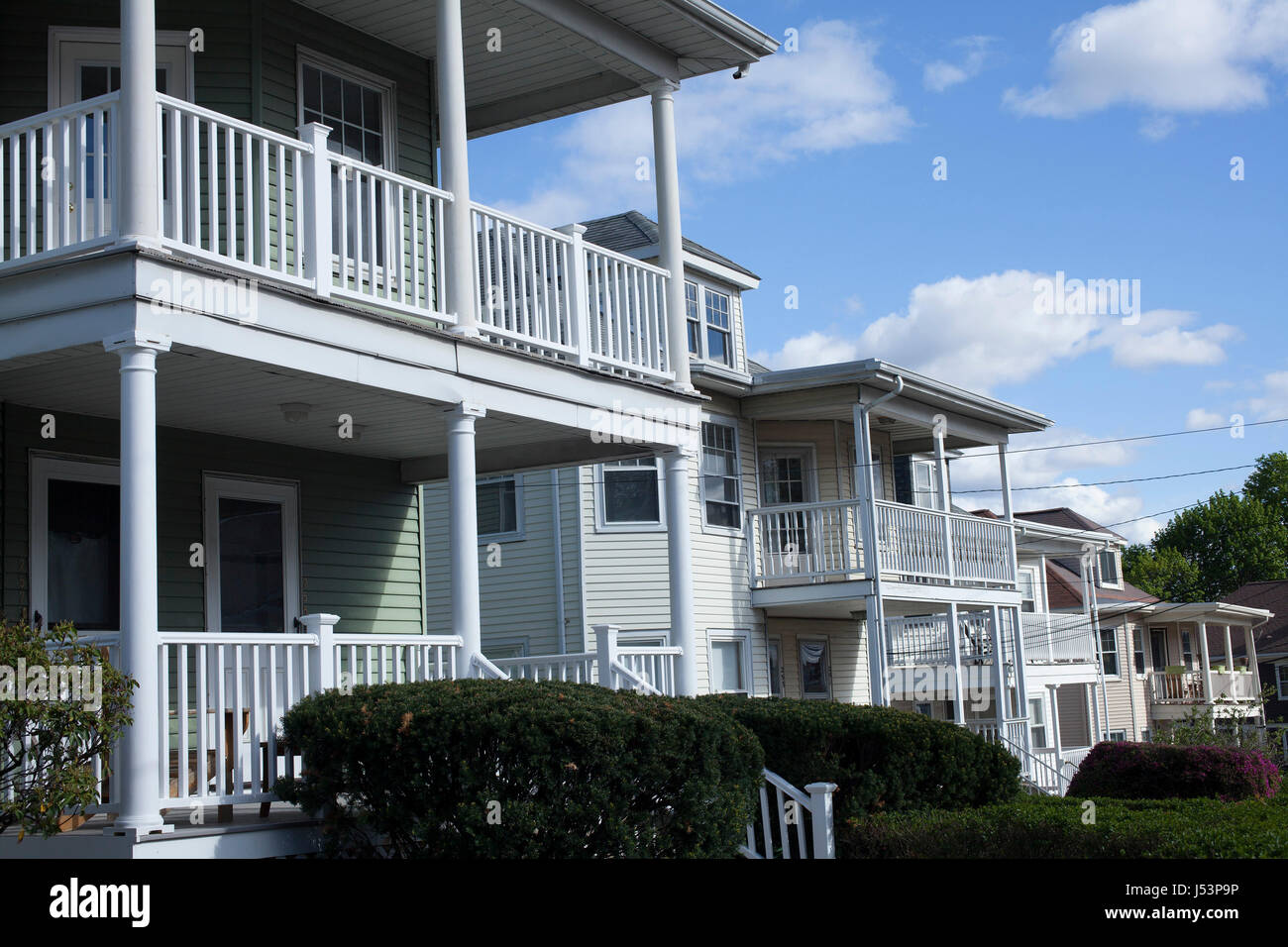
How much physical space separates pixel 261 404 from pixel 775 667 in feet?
41.8

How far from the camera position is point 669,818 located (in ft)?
28.9

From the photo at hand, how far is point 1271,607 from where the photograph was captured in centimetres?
5509

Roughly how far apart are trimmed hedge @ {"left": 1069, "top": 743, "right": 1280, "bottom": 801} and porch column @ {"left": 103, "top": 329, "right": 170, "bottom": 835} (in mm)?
11002

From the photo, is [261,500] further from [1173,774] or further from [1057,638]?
[1057,638]

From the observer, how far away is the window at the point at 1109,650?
39406 mm

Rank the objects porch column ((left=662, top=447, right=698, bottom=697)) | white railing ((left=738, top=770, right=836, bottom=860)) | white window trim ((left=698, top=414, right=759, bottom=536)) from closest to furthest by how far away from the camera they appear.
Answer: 1. white railing ((left=738, top=770, right=836, bottom=860))
2. porch column ((left=662, top=447, right=698, bottom=697))
3. white window trim ((left=698, top=414, right=759, bottom=536))

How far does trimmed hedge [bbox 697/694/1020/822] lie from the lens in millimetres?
11766

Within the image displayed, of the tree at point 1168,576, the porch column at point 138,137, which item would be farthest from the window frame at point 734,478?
the tree at point 1168,576

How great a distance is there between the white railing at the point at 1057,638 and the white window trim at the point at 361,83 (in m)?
19.3

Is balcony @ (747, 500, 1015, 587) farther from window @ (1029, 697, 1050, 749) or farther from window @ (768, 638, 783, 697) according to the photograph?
window @ (1029, 697, 1050, 749)

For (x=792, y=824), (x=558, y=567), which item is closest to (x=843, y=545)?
(x=558, y=567)

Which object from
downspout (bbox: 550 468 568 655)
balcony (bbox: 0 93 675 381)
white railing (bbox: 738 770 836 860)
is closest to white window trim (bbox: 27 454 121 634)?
balcony (bbox: 0 93 675 381)
